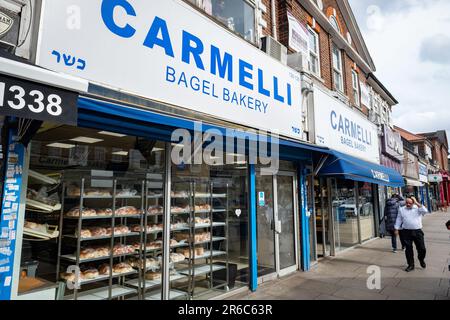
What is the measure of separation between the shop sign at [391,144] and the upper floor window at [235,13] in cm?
1049

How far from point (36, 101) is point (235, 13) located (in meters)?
5.14

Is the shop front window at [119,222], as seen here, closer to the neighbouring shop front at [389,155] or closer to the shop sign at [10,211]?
the shop sign at [10,211]

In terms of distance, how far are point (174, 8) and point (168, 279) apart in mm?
4056

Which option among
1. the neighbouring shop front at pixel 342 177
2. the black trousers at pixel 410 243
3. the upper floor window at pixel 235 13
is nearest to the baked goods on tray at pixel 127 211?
the upper floor window at pixel 235 13

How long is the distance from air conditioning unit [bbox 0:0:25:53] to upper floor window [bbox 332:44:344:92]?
35.0ft

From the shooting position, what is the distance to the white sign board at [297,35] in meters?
8.39

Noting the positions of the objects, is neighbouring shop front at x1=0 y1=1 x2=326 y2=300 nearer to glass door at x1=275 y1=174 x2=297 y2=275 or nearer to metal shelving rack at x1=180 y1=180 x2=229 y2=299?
metal shelving rack at x1=180 y1=180 x2=229 y2=299

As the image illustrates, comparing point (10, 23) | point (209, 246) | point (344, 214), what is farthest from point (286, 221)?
point (10, 23)

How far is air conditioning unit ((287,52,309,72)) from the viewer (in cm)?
791

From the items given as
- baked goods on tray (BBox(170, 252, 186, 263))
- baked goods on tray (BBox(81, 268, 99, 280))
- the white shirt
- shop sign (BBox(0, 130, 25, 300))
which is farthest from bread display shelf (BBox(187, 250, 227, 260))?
the white shirt
